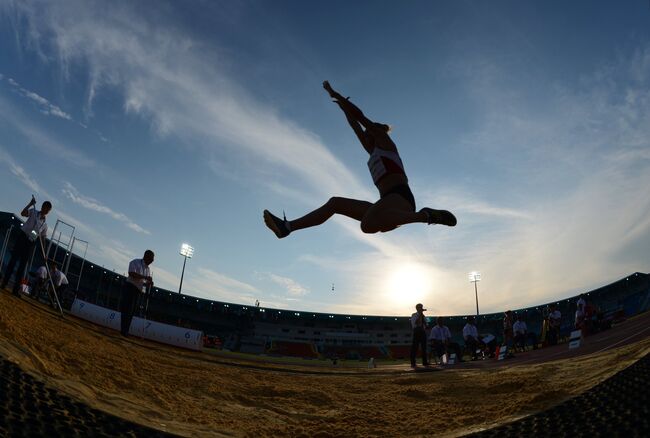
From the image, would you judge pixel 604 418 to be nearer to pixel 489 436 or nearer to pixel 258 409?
pixel 489 436

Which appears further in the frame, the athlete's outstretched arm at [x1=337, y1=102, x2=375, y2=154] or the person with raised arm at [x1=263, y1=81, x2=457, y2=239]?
the athlete's outstretched arm at [x1=337, y1=102, x2=375, y2=154]

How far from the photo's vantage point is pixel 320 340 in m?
52.2

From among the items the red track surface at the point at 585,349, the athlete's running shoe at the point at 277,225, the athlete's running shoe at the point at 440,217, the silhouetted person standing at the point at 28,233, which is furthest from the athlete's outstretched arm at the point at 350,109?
the silhouetted person standing at the point at 28,233

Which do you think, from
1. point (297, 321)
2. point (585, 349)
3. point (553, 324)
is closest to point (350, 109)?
point (585, 349)

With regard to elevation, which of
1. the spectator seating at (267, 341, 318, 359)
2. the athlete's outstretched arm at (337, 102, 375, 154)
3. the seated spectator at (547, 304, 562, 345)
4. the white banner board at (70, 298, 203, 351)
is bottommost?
the spectator seating at (267, 341, 318, 359)

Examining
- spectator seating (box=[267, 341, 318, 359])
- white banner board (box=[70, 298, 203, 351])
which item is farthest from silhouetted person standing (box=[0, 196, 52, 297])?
spectator seating (box=[267, 341, 318, 359])

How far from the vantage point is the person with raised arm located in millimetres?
3410

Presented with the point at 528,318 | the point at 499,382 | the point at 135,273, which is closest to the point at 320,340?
the point at 528,318

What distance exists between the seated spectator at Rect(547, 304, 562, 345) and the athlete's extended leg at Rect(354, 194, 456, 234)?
15149 mm

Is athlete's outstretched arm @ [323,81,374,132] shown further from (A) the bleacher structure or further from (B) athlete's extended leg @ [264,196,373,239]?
(A) the bleacher structure

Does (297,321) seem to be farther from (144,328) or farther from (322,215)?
(322,215)

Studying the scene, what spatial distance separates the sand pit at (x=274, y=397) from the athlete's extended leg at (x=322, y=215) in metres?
1.72

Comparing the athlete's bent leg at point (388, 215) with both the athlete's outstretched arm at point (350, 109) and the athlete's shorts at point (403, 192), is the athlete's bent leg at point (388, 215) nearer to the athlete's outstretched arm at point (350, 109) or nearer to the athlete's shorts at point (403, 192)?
the athlete's shorts at point (403, 192)

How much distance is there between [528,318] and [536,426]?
2210 inches
